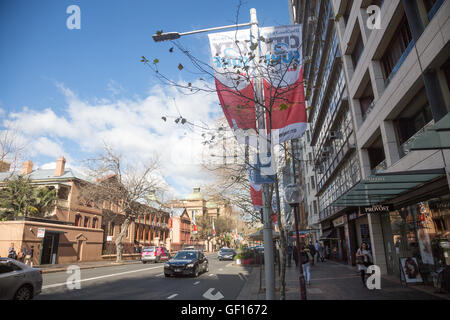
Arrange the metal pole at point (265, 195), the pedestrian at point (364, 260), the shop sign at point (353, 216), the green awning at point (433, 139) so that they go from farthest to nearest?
the shop sign at point (353, 216), the pedestrian at point (364, 260), the green awning at point (433, 139), the metal pole at point (265, 195)

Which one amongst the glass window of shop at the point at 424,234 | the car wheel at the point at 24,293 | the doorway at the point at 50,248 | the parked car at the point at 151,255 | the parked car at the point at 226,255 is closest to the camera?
the car wheel at the point at 24,293

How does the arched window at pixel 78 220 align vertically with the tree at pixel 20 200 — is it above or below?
below

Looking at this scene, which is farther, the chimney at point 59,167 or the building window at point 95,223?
the building window at point 95,223

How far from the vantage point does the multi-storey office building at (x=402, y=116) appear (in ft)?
30.0

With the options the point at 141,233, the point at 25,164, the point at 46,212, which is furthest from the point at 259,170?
the point at 141,233

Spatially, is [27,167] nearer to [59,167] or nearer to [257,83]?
[59,167]

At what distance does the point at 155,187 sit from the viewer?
33531mm

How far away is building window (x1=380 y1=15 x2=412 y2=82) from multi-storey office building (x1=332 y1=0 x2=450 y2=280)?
4cm

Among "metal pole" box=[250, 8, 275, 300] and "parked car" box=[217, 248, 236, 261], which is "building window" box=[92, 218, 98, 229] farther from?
"metal pole" box=[250, 8, 275, 300]

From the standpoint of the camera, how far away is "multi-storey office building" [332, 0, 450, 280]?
9133mm

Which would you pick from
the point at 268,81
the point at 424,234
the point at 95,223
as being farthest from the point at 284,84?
the point at 95,223

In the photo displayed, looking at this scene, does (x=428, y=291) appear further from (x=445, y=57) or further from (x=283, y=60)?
(x=283, y=60)

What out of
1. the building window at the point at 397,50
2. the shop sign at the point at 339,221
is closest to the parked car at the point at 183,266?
the shop sign at the point at 339,221

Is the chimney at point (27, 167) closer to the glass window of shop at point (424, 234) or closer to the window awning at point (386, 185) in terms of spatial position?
the window awning at point (386, 185)
